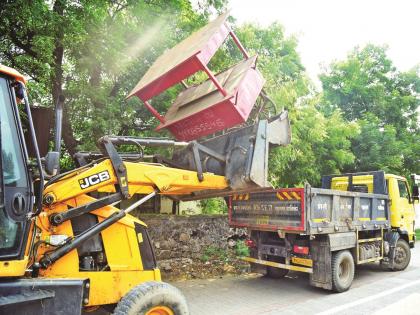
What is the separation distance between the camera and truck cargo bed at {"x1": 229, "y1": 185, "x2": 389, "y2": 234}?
619 cm

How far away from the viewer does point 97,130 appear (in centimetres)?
786

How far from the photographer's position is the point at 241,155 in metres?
5.16

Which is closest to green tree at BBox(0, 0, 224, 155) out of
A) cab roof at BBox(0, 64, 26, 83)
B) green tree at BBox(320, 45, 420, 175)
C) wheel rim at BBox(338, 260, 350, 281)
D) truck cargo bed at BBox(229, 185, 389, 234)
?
cab roof at BBox(0, 64, 26, 83)

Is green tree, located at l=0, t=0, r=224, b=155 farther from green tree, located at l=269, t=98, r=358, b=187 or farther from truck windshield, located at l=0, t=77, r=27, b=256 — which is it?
green tree, located at l=269, t=98, r=358, b=187

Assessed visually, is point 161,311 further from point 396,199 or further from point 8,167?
point 396,199

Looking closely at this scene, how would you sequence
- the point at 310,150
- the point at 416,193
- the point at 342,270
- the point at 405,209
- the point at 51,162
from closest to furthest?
1. the point at 51,162
2. the point at 342,270
3. the point at 405,209
4. the point at 416,193
5. the point at 310,150

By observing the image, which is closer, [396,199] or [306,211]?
[306,211]

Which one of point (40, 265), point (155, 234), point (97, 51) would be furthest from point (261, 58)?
point (40, 265)

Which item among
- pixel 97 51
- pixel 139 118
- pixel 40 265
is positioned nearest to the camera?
pixel 40 265

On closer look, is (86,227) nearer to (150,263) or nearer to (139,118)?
(150,263)

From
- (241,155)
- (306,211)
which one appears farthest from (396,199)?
(241,155)

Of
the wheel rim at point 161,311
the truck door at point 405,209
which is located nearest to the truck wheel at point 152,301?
the wheel rim at point 161,311

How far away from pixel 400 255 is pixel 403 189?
5.33 feet

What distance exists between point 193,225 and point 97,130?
345cm
